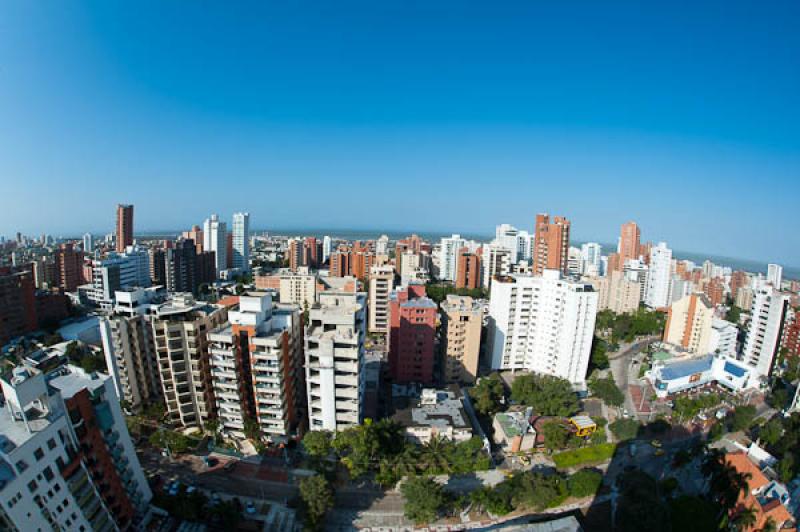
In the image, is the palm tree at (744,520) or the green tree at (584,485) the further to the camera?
the green tree at (584,485)

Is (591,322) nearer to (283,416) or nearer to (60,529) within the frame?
(283,416)

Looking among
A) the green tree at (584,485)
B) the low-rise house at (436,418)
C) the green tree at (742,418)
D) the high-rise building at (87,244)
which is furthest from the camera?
the high-rise building at (87,244)

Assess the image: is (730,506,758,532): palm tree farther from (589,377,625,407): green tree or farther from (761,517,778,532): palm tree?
(589,377,625,407): green tree

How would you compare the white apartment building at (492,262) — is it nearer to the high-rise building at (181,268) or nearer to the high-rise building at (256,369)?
the high-rise building at (256,369)

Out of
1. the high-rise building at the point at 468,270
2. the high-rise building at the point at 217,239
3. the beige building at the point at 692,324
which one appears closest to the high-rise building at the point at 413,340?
the beige building at the point at 692,324

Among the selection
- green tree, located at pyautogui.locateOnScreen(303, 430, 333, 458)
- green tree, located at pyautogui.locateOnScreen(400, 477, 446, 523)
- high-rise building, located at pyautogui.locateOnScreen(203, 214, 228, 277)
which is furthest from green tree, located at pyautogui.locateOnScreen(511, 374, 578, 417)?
high-rise building, located at pyautogui.locateOnScreen(203, 214, 228, 277)

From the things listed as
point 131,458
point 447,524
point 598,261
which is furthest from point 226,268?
point 598,261
